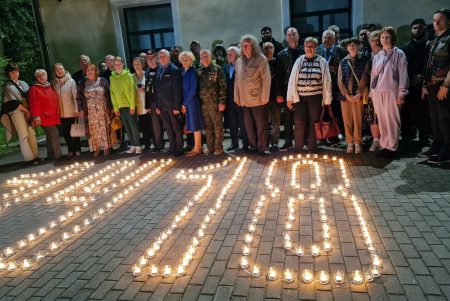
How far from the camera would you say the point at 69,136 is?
866 centimetres

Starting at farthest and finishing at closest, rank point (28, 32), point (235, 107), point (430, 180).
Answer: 1. point (28, 32)
2. point (235, 107)
3. point (430, 180)

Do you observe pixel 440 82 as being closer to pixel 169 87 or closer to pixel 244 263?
pixel 244 263

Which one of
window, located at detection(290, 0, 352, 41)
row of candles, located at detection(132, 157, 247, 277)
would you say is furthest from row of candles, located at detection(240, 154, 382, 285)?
window, located at detection(290, 0, 352, 41)

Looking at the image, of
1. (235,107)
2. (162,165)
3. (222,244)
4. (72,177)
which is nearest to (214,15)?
(235,107)

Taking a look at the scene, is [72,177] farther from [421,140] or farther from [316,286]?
[421,140]

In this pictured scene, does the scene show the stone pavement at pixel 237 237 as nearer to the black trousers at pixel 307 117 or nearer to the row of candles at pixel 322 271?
the row of candles at pixel 322 271

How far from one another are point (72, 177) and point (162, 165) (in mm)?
1643

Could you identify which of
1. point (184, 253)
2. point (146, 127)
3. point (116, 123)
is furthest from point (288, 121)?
point (184, 253)

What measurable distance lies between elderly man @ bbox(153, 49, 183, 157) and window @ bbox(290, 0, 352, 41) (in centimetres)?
461

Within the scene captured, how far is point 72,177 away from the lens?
7062 mm

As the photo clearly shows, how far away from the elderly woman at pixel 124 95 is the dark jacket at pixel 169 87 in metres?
0.62

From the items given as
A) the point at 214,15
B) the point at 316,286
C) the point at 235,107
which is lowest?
the point at 316,286

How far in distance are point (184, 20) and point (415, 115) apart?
22.0 ft

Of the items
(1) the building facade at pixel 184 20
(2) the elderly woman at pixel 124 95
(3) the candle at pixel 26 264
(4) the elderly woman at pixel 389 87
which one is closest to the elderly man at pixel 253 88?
(4) the elderly woman at pixel 389 87
